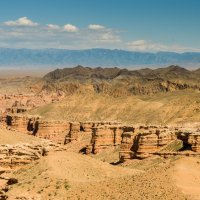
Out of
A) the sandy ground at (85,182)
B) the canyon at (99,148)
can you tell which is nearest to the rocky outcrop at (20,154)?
the canyon at (99,148)

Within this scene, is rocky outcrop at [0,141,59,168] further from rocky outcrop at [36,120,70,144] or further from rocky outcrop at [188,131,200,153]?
rocky outcrop at [36,120,70,144]

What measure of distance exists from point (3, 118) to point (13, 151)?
279 ft

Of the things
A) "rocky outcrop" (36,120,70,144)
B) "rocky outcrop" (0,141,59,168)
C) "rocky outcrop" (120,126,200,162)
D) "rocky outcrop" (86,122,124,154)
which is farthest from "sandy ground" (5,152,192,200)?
"rocky outcrop" (36,120,70,144)

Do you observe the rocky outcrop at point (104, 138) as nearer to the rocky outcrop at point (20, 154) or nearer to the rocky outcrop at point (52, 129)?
the rocky outcrop at point (52, 129)

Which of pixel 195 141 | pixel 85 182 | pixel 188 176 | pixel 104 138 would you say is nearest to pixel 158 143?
pixel 195 141

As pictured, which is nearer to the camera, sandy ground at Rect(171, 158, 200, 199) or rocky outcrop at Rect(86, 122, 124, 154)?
sandy ground at Rect(171, 158, 200, 199)

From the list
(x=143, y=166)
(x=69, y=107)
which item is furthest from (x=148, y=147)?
(x=69, y=107)

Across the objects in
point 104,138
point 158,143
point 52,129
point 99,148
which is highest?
point 158,143

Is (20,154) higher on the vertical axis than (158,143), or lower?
higher

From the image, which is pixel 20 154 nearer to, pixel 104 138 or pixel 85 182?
pixel 85 182

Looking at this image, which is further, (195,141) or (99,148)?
(99,148)

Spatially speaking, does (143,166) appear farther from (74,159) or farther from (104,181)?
(104,181)

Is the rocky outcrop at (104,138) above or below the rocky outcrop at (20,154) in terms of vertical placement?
below

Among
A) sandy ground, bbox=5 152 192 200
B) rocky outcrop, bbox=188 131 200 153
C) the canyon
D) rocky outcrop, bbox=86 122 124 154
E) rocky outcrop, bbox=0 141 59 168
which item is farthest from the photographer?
rocky outcrop, bbox=86 122 124 154
